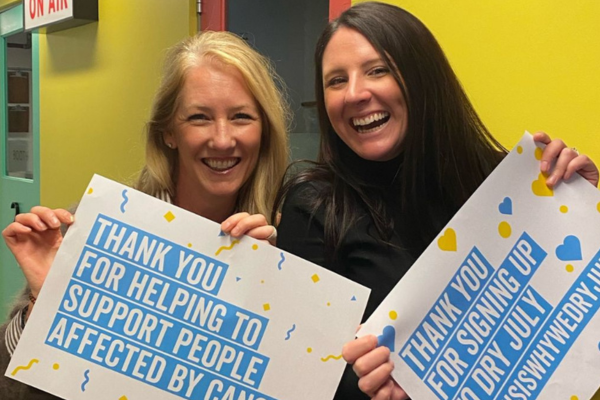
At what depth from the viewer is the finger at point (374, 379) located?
2.95 feet

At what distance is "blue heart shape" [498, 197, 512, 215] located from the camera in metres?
0.98

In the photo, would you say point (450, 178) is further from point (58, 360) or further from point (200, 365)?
point (58, 360)

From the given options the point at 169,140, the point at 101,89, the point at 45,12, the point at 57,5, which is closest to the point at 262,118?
the point at 169,140

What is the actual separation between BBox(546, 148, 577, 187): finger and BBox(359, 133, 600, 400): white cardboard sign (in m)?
0.01

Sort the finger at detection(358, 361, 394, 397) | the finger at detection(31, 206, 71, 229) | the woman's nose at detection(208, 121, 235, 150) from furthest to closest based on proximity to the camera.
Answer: the woman's nose at detection(208, 121, 235, 150) → the finger at detection(31, 206, 71, 229) → the finger at detection(358, 361, 394, 397)

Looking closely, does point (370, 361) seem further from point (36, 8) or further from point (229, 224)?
point (36, 8)

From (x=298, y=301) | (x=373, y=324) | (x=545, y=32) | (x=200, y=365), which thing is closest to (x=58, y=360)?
(x=200, y=365)

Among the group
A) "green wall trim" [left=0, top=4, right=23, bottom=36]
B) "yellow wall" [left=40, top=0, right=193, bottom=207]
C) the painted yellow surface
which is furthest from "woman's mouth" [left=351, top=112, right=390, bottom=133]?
"green wall trim" [left=0, top=4, right=23, bottom=36]

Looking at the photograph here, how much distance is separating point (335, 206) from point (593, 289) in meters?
0.43

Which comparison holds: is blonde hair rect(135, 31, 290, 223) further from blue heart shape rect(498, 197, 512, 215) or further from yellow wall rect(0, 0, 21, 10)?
yellow wall rect(0, 0, 21, 10)

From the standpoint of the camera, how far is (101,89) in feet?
9.12

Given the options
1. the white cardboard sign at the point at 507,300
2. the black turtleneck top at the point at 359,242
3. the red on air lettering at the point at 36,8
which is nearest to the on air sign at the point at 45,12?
the red on air lettering at the point at 36,8

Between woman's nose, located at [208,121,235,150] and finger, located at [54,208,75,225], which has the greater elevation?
woman's nose, located at [208,121,235,150]

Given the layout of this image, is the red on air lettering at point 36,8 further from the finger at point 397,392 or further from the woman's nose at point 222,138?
the finger at point 397,392
